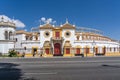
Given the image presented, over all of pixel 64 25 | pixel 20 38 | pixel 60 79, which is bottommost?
pixel 60 79

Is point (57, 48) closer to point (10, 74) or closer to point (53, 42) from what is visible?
point (53, 42)

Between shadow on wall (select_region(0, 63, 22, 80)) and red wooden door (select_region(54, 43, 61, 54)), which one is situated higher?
red wooden door (select_region(54, 43, 61, 54))

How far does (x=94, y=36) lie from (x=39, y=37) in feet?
63.5

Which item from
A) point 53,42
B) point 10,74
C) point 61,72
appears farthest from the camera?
point 53,42

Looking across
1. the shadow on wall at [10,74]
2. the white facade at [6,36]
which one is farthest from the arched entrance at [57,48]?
the shadow on wall at [10,74]

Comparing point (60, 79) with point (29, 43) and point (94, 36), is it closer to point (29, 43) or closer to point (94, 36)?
point (29, 43)

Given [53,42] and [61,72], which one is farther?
[53,42]

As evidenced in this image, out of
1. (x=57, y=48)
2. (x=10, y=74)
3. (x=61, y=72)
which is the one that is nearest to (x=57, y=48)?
(x=57, y=48)

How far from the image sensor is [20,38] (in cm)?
5922

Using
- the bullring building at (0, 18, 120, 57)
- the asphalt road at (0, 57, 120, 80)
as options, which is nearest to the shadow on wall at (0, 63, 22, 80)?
the asphalt road at (0, 57, 120, 80)

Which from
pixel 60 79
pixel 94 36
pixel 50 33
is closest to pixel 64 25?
pixel 50 33

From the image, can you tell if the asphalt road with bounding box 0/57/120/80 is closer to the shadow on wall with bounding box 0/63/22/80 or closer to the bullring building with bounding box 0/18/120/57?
the shadow on wall with bounding box 0/63/22/80

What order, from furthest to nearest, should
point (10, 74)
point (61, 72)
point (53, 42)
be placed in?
1. point (53, 42)
2. point (61, 72)
3. point (10, 74)

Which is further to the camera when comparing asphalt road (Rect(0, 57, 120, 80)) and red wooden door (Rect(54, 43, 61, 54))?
red wooden door (Rect(54, 43, 61, 54))
